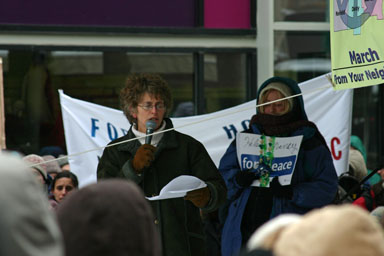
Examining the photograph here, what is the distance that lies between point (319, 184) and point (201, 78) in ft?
11.4

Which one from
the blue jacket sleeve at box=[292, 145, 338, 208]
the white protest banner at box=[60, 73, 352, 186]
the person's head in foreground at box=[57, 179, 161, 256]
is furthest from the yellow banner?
the person's head in foreground at box=[57, 179, 161, 256]

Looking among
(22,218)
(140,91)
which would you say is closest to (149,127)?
(140,91)

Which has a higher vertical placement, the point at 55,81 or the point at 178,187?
the point at 55,81

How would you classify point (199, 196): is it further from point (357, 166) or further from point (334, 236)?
point (357, 166)

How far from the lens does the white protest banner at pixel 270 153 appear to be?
19.2 ft

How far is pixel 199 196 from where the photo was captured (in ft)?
18.2

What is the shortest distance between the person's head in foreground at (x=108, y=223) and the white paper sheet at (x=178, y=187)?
2.52 metres

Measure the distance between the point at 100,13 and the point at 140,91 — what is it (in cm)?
302

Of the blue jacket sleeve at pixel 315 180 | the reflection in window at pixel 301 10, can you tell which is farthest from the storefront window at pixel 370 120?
the blue jacket sleeve at pixel 315 180

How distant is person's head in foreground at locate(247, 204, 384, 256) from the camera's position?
2469 mm

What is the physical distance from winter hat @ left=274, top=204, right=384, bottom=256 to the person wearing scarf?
319 cm

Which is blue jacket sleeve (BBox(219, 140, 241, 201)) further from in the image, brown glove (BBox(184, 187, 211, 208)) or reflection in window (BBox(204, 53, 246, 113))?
reflection in window (BBox(204, 53, 246, 113))

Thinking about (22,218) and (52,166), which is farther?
(52,166)

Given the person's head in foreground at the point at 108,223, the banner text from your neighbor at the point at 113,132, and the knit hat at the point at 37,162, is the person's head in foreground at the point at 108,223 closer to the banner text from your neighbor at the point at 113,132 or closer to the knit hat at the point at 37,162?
the knit hat at the point at 37,162
